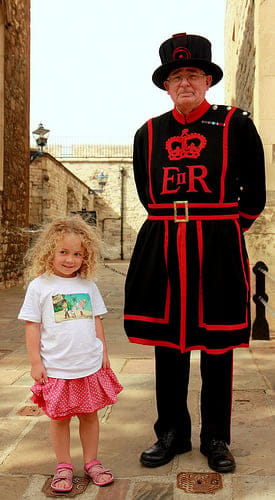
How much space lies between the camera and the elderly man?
213cm

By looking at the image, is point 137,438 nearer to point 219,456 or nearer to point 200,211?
point 219,456

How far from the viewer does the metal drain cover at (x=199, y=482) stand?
1.98m

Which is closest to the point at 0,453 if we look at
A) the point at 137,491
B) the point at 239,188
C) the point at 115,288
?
the point at 137,491

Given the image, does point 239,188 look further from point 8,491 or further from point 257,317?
point 257,317

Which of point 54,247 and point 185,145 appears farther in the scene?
point 185,145

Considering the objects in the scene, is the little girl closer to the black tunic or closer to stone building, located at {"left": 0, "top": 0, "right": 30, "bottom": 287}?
the black tunic

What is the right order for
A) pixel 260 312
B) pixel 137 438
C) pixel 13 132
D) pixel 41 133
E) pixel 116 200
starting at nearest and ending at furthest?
pixel 137 438 → pixel 260 312 → pixel 13 132 → pixel 41 133 → pixel 116 200

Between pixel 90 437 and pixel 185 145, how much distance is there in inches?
47.7

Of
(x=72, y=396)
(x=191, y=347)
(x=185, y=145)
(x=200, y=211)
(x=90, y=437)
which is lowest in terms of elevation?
(x=90, y=437)

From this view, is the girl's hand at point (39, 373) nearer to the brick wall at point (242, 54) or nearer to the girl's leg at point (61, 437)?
the girl's leg at point (61, 437)

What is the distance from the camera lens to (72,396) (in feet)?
6.41

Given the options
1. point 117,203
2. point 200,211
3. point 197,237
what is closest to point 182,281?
point 197,237

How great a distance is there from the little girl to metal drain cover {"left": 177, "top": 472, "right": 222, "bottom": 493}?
0.28 meters

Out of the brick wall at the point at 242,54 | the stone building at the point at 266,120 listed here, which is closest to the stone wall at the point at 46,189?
the brick wall at the point at 242,54
